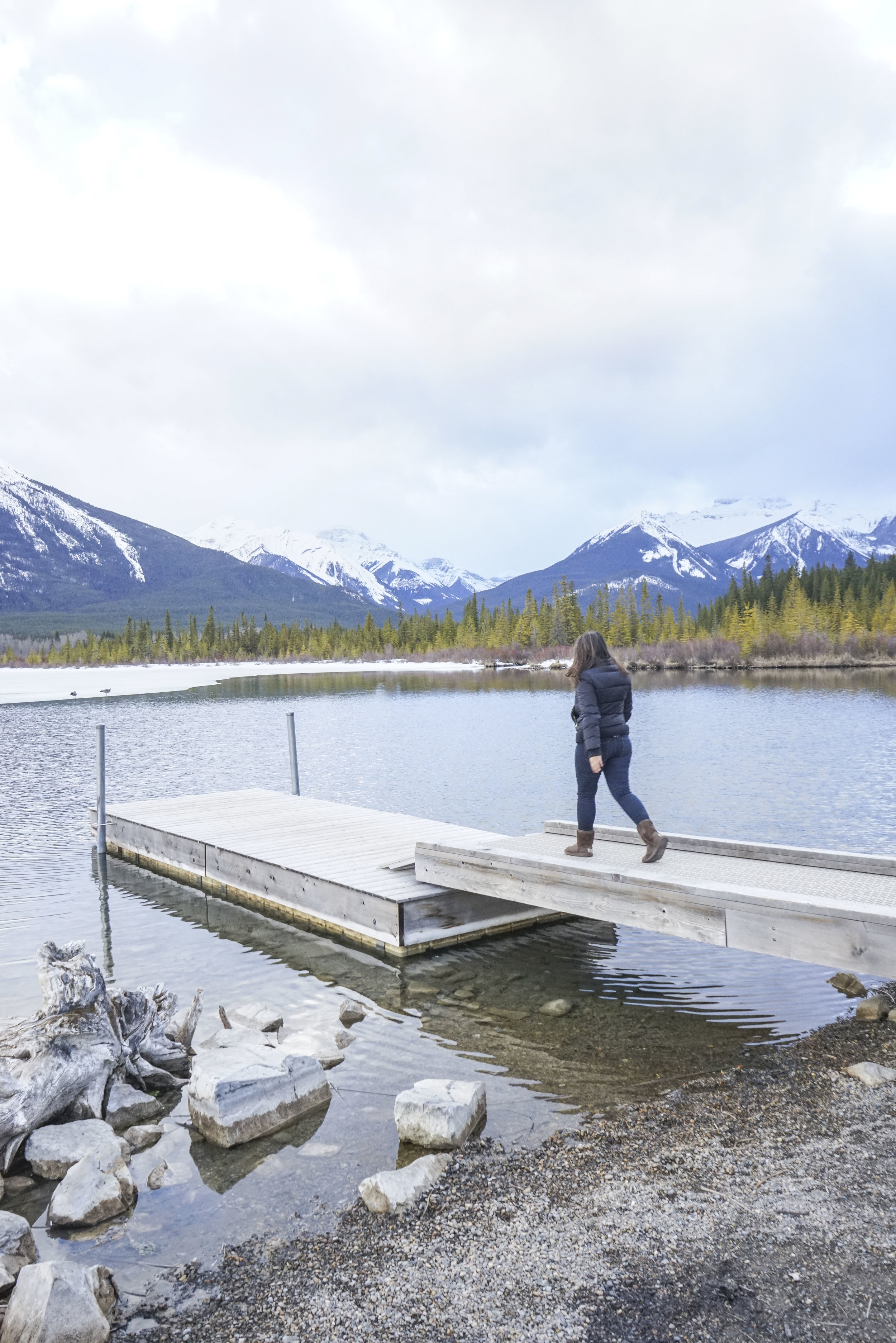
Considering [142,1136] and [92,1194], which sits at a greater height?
[92,1194]

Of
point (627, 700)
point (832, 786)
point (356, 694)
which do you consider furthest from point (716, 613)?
point (627, 700)

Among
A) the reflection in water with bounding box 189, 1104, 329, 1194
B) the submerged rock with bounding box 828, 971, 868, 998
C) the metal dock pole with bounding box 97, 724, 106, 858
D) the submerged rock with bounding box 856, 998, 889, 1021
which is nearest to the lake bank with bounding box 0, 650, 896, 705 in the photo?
the metal dock pole with bounding box 97, 724, 106, 858

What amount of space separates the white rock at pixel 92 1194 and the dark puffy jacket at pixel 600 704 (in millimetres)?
4578

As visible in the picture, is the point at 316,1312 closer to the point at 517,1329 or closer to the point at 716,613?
the point at 517,1329

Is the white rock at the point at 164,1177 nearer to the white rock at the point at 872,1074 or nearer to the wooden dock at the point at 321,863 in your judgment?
the wooden dock at the point at 321,863

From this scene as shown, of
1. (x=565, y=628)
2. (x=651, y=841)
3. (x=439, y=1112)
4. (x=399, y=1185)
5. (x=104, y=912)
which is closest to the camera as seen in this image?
(x=399, y=1185)

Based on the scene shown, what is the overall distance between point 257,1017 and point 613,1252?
4.10 metres

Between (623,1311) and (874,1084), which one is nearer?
(623,1311)

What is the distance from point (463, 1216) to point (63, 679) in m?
99.6

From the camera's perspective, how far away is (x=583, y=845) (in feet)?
26.8

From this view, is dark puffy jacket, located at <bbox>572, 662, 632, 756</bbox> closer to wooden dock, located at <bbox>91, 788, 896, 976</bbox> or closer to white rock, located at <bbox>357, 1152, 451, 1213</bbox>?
wooden dock, located at <bbox>91, 788, 896, 976</bbox>

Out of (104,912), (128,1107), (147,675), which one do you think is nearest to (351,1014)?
(128,1107)

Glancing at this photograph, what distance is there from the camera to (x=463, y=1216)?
4.33 metres

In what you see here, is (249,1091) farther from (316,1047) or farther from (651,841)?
(651,841)
